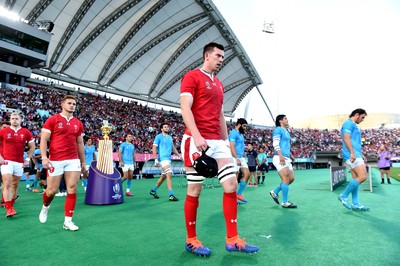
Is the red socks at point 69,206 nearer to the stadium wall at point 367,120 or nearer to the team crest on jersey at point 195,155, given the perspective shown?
the team crest on jersey at point 195,155

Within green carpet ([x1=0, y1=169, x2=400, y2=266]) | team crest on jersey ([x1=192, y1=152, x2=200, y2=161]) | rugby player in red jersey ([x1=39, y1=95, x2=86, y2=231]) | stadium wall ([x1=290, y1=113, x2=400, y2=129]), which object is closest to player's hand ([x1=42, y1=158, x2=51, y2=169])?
rugby player in red jersey ([x1=39, y1=95, x2=86, y2=231])

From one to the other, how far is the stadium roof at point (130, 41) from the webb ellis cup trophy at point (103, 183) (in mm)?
25515

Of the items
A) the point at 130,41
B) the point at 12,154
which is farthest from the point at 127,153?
the point at 130,41

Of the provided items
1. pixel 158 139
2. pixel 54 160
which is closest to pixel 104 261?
pixel 54 160

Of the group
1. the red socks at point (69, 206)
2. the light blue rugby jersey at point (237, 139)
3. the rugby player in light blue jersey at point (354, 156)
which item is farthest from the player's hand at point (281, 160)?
the red socks at point (69, 206)

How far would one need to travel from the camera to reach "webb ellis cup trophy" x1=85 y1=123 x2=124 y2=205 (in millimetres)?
6929

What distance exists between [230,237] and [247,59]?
41.1 meters

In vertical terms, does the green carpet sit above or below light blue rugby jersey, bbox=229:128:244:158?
below

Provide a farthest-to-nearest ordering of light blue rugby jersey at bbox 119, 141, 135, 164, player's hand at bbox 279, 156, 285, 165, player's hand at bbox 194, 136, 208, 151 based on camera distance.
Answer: light blue rugby jersey at bbox 119, 141, 135, 164, player's hand at bbox 279, 156, 285, 165, player's hand at bbox 194, 136, 208, 151

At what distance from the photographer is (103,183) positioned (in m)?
6.96

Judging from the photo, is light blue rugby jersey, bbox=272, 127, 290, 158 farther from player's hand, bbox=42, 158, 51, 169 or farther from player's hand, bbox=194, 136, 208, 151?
player's hand, bbox=42, 158, 51, 169

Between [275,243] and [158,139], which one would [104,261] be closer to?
[275,243]

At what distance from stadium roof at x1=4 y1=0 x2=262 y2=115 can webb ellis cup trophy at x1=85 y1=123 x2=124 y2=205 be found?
1005 inches

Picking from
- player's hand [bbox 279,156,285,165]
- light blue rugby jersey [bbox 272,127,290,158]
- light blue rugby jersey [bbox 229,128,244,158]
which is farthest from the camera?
light blue rugby jersey [bbox 229,128,244,158]
